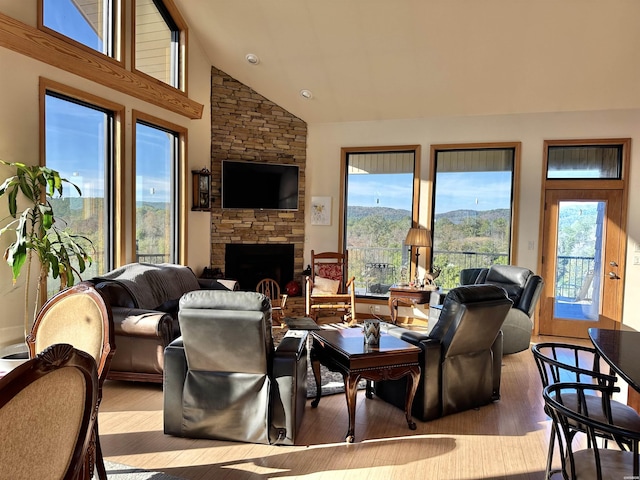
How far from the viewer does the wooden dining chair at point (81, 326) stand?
2.15 meters

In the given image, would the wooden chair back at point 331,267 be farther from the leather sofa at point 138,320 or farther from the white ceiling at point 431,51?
the leather sofa at point 138,320

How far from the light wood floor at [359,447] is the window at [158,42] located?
12.2 ft

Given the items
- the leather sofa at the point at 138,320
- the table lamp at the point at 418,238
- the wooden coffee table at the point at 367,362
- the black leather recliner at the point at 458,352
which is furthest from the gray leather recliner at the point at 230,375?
the table lamp at the point at 418,238

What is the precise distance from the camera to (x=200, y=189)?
612 centimetres

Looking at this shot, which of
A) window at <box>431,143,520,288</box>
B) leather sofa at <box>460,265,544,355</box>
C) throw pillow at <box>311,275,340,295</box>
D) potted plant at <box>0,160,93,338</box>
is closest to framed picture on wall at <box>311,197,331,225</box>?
throw pillow at <box>311,275,340,295</box>

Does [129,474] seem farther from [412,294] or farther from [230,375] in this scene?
[412,294]

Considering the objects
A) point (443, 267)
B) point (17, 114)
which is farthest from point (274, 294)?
point (17, 114)

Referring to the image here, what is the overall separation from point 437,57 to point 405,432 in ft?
13.5

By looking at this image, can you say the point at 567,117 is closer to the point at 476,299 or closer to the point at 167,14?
the point at 476,299

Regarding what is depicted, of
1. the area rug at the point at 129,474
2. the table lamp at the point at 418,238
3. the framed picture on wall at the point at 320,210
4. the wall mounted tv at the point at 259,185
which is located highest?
the wall mounted tv at the point at 259,185

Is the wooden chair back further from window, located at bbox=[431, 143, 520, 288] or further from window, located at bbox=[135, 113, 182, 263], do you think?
window, located at bbox=[135, 113, 182, 263]

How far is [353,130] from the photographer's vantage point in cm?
690

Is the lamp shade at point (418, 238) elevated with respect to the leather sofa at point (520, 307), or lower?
elevated

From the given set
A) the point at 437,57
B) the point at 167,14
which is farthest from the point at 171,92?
the point at 437,57
